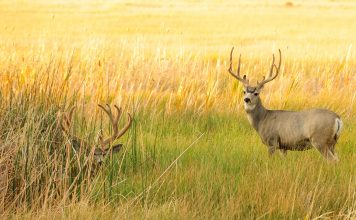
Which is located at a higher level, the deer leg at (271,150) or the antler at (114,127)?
the antler at (114,127)

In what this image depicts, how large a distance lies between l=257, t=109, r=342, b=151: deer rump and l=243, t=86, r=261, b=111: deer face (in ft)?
0.60

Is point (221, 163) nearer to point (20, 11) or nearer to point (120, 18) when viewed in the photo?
point (120, 18)

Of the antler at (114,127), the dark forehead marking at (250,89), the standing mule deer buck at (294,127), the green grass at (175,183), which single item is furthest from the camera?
the dark forehead marking at (250,89)

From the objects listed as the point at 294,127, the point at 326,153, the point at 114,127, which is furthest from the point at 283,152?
the point at 114,127

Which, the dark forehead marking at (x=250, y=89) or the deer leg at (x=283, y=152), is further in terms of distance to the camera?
the dark forehead marking at (x=250, y=89)

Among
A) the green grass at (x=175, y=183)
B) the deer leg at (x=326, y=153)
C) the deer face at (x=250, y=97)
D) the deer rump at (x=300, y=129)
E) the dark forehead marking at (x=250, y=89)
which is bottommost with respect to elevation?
the green grass at (x=175, y=183)

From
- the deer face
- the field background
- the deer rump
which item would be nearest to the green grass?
the field background

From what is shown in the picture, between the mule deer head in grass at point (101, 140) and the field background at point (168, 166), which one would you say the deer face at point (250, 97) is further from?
the mule deer head in grass at point (101, 140)

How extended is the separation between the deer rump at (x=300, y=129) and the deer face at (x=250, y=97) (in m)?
0.18

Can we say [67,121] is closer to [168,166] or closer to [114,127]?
[114,127]

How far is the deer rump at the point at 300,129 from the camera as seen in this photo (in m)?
6.40

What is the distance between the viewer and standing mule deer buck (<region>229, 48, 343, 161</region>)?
6398 mm

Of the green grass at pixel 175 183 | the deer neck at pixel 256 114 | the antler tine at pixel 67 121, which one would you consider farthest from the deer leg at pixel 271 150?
the antler tine at pixel 67 121

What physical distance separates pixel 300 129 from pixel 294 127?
0.31 feet
